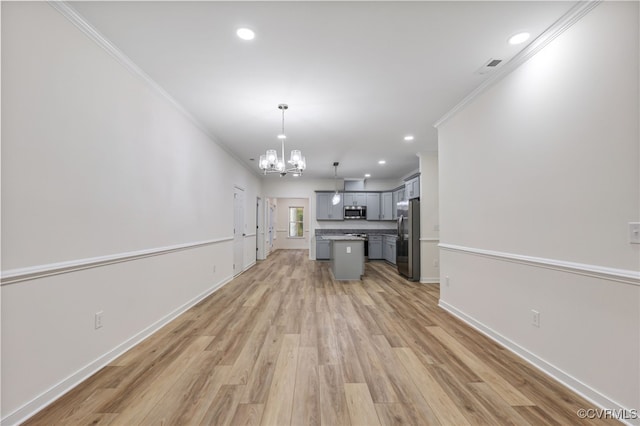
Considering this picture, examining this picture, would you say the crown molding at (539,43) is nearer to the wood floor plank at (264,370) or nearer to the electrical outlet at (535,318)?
the electrical outlet at (535,318)

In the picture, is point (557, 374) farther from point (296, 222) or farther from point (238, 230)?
point (296, 222)

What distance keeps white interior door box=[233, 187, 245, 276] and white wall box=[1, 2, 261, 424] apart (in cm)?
274

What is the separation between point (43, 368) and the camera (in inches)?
68.8

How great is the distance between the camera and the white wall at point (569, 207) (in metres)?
1.64

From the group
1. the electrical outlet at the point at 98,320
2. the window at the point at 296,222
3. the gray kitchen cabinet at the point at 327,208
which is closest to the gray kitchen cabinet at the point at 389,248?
the gray kitchen cabinet at the point at 327,208

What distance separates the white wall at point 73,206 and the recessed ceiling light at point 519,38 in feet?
11.2

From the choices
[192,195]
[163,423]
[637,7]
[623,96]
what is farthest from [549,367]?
[192,195]

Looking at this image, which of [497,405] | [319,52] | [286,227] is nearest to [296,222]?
[286,227]

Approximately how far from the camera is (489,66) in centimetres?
263

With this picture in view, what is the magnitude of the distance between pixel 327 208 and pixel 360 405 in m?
7.51

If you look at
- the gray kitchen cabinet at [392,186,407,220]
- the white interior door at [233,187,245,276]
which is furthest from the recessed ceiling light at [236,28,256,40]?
the gray kitchen cabinet at [392,186,407,220]

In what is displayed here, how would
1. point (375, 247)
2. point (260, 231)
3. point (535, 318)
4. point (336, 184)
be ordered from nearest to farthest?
1. point (535, 318)
2. point (260, 231)
3. point (375, 247)
4. point (336, 184)

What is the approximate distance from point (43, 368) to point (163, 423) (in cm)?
90

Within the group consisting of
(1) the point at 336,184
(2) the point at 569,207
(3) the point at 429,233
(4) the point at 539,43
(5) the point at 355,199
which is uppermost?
(4) the point at 539,43
